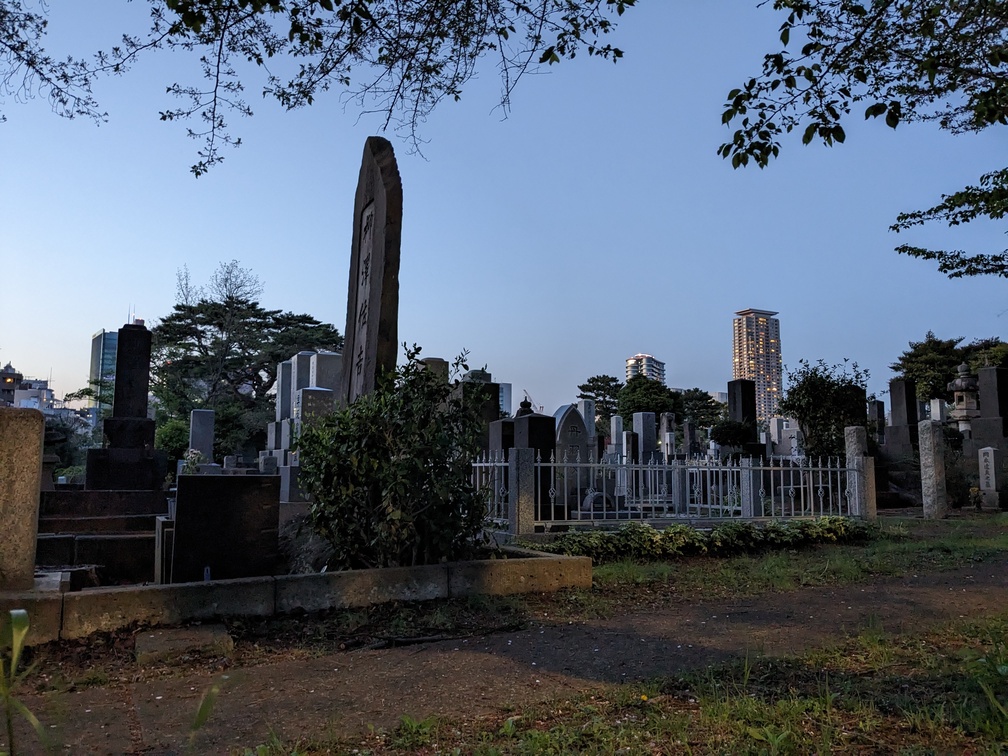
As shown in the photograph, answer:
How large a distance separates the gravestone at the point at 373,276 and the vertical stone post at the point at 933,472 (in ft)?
34.8

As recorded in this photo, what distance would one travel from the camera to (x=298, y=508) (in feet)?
39.7

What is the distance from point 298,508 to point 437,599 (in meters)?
7.30

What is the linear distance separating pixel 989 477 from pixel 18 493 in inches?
675

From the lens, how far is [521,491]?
897 centimetres

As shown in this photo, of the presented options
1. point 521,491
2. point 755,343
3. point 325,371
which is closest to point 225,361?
point 325,371

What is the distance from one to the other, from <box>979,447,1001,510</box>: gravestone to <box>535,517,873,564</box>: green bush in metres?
8.20

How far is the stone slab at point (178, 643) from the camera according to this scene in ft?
13.3

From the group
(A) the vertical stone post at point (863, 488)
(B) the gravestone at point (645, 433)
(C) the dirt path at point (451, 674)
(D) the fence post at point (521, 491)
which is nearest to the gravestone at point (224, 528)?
(C) the dirt path at point (451, 674)

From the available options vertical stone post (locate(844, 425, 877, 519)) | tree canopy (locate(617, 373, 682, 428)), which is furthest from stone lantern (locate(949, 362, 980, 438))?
tree canopy (locate(617, 373, 682, 428))

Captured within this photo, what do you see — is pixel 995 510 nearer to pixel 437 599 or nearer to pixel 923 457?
pixel 923 457

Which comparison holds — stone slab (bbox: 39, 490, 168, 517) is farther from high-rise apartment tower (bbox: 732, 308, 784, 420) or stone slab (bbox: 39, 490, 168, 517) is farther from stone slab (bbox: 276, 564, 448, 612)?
high-rise apartment tower (bbox: 732, 308, 784, 420)

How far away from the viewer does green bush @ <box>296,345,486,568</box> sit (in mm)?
5547

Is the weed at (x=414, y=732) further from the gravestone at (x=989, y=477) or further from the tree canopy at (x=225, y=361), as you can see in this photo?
the tree canopy at (x=225, y=361)

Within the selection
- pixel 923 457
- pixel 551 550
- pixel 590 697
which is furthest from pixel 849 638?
pixel 923 457
